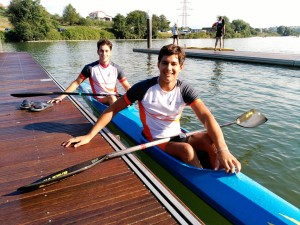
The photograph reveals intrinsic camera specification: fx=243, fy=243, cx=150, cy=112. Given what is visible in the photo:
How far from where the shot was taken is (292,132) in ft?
20.9

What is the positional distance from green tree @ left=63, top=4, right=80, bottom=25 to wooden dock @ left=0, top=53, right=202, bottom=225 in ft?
322

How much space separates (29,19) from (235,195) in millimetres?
62923

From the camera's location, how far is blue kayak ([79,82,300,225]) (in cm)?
285

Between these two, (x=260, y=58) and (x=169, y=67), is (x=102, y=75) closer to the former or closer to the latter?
(x=169, y=67)

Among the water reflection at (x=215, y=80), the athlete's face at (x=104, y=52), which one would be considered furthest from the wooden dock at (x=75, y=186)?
the water reflection at (x=215, y=80)

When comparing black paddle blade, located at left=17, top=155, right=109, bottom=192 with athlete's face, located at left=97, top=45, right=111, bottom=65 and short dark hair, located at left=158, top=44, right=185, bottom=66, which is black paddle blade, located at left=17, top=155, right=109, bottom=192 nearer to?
short dark hair, located at left=158, top=44, right=185, bottom=66

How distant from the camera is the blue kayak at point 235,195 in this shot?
9.34ft

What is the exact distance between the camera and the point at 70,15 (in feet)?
303

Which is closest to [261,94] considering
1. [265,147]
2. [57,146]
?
[265,147]

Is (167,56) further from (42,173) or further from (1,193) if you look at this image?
(1,193)

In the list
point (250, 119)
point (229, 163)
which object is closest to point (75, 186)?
point (229, 163)

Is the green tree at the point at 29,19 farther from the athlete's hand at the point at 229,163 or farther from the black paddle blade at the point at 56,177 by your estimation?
the athlete's hand at the point at 229,163

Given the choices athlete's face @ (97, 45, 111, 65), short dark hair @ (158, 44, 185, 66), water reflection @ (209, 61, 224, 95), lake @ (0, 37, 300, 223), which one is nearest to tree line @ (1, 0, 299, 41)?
water reflection @ (209, 61, 224, 95)

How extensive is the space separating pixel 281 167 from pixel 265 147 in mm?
836
